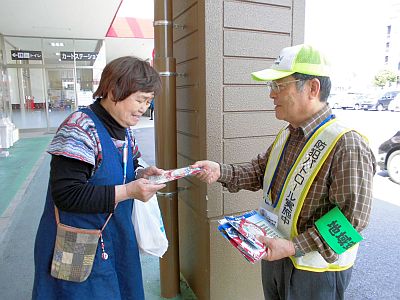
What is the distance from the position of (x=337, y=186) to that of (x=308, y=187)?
4.6 inches

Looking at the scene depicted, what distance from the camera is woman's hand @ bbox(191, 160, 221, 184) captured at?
1769mm

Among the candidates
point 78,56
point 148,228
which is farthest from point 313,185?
point 78,56

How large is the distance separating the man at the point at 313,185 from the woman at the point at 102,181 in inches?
21.6

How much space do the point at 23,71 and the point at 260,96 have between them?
46.1 ft

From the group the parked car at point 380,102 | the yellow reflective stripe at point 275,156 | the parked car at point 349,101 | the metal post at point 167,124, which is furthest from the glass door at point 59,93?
the parked car at point 380,102

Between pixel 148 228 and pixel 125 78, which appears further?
pixel 148 228

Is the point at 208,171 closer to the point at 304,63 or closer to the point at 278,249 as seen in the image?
the point at 278,249

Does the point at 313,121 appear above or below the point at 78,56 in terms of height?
below

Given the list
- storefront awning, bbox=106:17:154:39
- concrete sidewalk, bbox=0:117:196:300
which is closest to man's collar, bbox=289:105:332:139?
concrete sidewalk, bbox=0:117:196:300

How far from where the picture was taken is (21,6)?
840 centimetres

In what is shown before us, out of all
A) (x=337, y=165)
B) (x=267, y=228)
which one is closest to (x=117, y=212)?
(x=267, y=228)

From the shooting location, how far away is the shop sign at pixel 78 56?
13.1 metres

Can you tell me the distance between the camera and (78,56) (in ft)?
43.2

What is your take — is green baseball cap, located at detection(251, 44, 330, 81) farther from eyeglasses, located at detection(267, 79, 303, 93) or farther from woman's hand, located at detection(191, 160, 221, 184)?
woman's hand, located at detection(191, 160, 221, 184)
